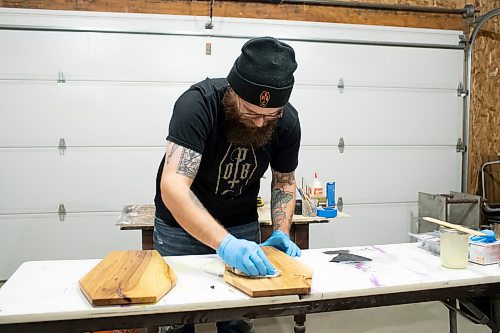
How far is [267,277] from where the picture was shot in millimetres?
1198

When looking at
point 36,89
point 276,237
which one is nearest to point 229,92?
point 276,237

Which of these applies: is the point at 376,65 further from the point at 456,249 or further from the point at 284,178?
the point at 456,249

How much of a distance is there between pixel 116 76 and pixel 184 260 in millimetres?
2412

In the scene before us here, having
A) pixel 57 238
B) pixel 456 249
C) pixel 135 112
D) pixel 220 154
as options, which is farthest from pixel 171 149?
pixel 57 238

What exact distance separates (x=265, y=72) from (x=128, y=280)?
0.72 metres

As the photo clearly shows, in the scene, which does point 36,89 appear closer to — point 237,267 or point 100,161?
point 100,161

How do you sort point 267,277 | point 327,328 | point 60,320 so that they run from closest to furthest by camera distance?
point 60,320 < point 267,277 < point 327,328

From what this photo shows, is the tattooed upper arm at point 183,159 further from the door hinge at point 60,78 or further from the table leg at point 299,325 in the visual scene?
the door hinge at point 60,78

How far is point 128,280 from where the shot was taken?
115 cm

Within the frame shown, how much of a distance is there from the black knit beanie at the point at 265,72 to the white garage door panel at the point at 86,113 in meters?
2.25

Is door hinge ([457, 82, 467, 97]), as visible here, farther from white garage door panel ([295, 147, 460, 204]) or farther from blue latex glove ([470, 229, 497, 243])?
blue latex glove ([470, 229, 497, 243])

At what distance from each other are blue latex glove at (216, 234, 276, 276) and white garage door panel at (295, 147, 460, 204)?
2559 mm

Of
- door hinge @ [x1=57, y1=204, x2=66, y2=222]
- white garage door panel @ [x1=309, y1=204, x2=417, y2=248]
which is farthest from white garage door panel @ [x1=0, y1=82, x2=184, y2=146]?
white garage door panel @ [x1=309, y1=204, x2=417, y2=248]

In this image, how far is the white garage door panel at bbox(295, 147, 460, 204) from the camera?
12.5 ft
